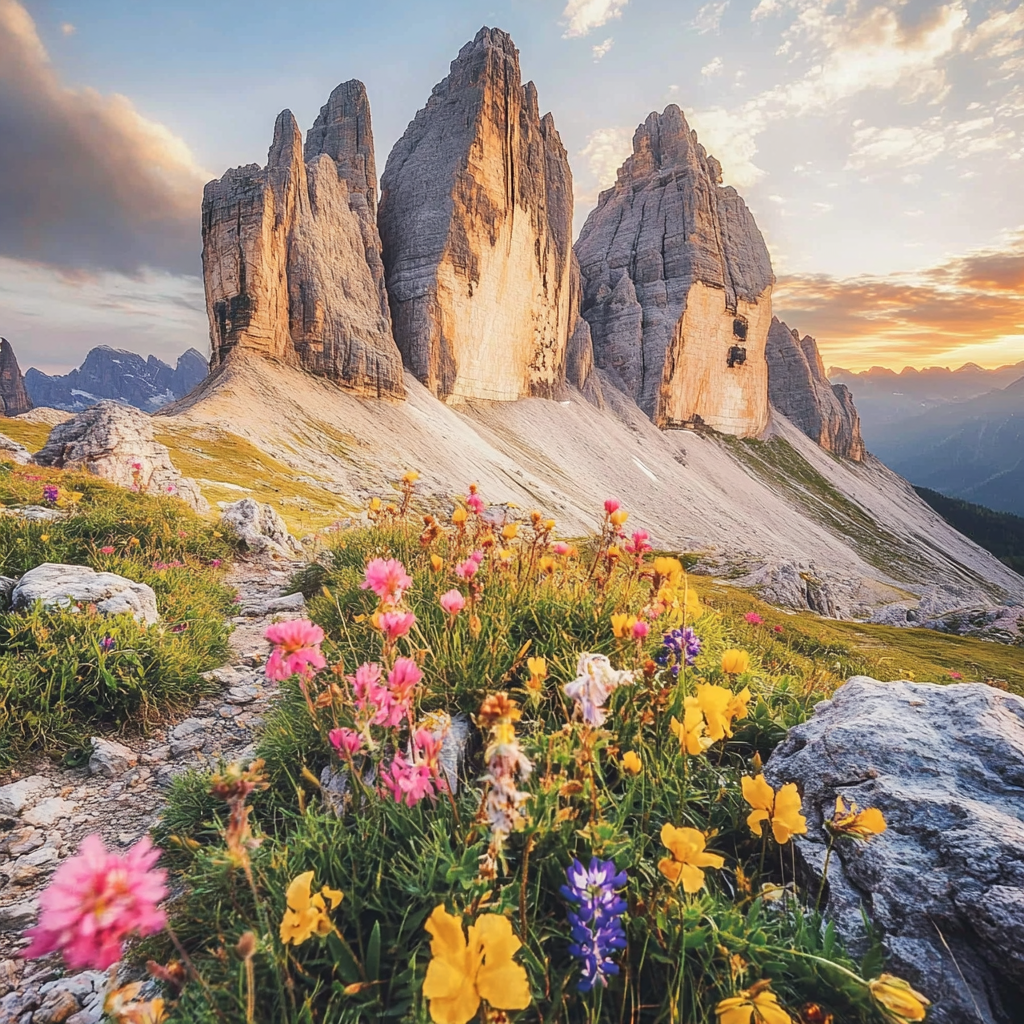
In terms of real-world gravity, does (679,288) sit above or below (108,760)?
above

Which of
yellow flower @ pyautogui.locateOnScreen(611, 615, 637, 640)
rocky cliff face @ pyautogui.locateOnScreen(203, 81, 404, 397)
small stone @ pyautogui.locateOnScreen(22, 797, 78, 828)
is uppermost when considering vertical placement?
rocky cliff face @ pyautogui.locateOnScreen(203, 81, 404, 397)

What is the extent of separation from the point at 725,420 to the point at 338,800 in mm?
122982

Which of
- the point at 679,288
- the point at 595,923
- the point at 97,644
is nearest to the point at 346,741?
the point at 595,923

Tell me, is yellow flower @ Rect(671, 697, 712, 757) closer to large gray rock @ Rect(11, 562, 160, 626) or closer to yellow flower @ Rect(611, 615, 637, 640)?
yellow flower @ Rect(611, 615, 637, 640)

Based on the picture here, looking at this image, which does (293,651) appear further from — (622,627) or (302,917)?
(622,627)

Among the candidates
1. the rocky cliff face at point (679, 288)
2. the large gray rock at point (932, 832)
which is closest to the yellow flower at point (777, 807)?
the large gray rock at point (932, 832)

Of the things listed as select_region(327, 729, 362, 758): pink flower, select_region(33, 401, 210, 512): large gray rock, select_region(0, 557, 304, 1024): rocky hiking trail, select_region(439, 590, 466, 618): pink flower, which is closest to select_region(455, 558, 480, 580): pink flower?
select_region(439, 590, 466, 618): pink flower

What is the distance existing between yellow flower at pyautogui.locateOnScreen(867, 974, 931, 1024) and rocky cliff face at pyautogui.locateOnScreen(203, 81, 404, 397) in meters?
56.9

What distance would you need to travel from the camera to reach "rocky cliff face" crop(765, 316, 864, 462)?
459 feet

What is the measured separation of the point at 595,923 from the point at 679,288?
118770mm

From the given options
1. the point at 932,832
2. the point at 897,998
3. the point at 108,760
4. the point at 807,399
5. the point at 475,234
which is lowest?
the point at 108,760

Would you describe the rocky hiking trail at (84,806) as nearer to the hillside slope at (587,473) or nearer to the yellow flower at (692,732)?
the yellow flower at (692,732)

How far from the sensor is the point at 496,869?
1.85 metres

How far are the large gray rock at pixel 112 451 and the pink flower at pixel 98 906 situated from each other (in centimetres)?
1937
